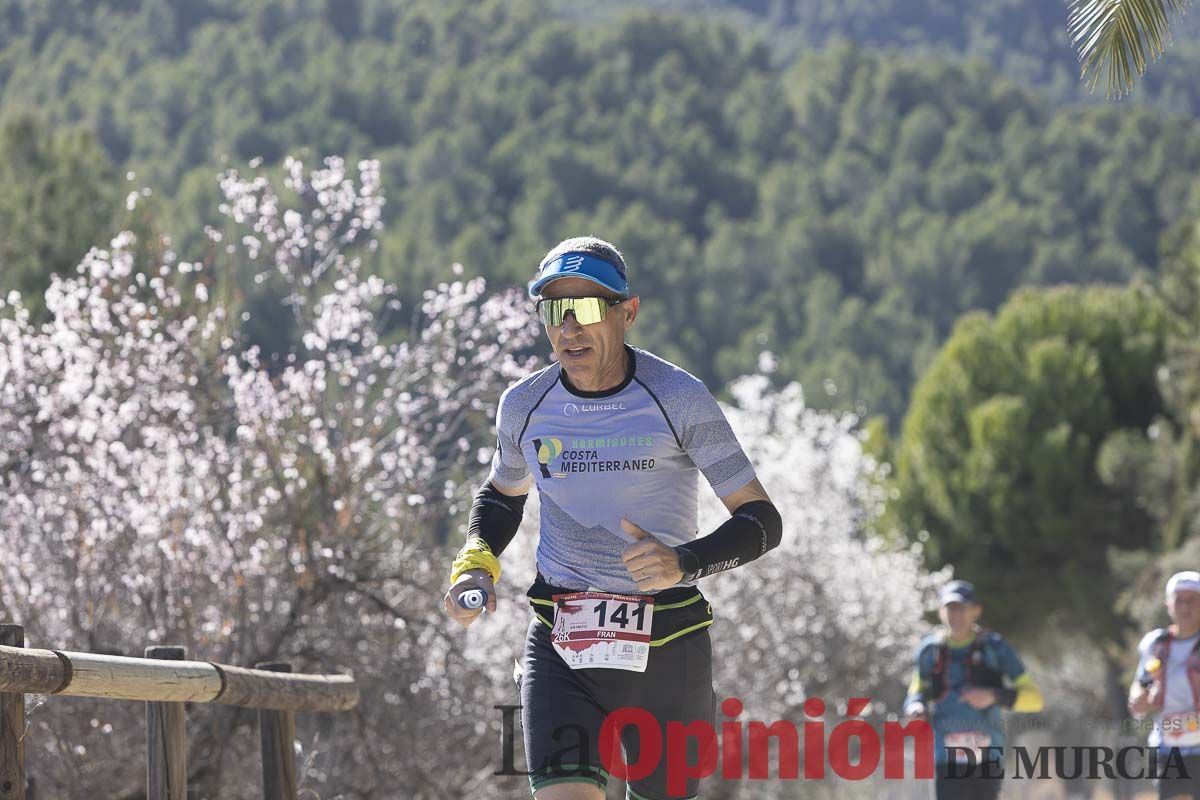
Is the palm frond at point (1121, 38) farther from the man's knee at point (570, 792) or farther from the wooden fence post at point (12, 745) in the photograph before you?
the wooden fence post at point (12, 745)

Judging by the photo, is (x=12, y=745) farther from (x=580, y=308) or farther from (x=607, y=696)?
(x=580, y=308)

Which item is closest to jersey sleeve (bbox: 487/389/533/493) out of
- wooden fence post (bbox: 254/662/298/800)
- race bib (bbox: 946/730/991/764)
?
wooden fence post (bbox: 254/662/298/800)

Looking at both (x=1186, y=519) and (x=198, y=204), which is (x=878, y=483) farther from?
(x=198, y=204)

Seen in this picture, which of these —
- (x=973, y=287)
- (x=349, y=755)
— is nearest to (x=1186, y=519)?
(x=349, y=755)

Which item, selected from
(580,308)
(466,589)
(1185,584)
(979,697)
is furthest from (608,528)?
(979,697)

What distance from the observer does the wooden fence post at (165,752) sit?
20.7 feet

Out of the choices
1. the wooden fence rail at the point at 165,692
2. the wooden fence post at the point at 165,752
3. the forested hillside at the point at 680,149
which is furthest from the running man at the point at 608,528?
the forested hillside at the point at 680,149

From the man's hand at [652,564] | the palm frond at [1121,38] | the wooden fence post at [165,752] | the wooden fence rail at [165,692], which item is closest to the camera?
the man's hand at [652,564]

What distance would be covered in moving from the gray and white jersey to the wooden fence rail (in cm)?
142

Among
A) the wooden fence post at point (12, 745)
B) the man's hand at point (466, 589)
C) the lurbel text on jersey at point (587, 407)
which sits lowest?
→ the wooden fence post at point (12, 745)

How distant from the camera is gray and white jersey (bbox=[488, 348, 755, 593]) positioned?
5188mm

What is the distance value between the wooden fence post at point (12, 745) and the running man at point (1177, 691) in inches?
212

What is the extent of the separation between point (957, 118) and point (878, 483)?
7950 centimetres

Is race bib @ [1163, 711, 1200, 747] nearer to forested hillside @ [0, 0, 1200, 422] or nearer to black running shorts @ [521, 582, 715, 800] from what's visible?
black running shorts @ [521, 582, 715, 800]
